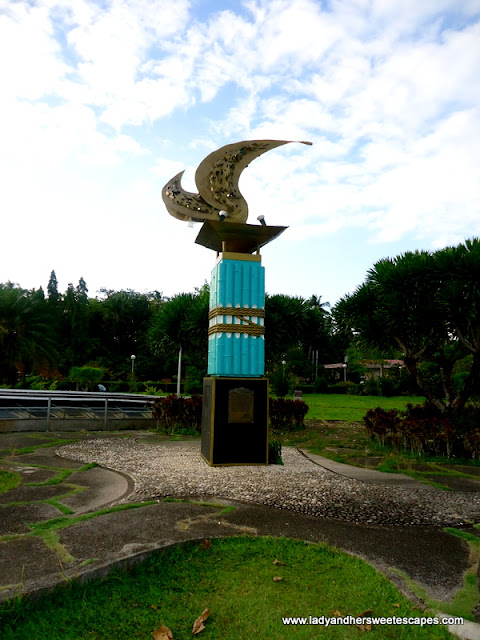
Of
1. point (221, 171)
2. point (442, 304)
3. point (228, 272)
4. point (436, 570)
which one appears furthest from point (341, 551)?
point (442, 304)

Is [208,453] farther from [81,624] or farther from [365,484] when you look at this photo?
[81,624]

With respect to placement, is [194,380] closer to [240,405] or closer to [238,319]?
[238,319]

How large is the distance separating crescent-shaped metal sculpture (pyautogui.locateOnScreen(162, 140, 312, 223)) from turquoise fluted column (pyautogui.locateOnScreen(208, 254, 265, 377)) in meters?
1.10

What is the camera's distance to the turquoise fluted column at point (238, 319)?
24.8 ft

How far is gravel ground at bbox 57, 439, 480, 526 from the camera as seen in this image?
468 cm

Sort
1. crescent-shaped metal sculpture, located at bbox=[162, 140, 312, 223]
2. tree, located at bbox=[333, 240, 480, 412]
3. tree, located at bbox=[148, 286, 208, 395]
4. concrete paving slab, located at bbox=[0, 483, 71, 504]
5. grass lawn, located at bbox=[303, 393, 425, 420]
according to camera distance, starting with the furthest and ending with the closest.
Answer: grass lawn, located at bbox=[303, 393, 425, 420], tree, located at bbox=[148, 286, 208, 395], tree, located at bbox=[333, 240, 480, 412], crescent-shaped metal sculpture, located at bbox=[162, 140, 312, 223], concrete paving slab, located at bbox=[0, 483, 71, 504]

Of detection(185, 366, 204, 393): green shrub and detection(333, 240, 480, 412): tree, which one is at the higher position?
detection(333, 240, 480, 412): tree

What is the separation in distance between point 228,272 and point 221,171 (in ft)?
6.74

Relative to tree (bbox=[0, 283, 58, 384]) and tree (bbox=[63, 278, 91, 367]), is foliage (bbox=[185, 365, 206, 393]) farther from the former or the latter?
tree (bbox=[63, 278, 91, 367])

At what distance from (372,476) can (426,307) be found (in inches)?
197

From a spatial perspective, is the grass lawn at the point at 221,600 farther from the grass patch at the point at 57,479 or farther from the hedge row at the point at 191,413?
the hedge row at the point at 191,413

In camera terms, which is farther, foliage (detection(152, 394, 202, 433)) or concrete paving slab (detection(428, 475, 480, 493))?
foliage (detection(152, 394, 202, 433))

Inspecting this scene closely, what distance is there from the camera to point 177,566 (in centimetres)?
320

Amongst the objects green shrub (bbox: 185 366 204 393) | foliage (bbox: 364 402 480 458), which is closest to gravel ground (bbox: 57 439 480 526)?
foliage (bbox: 364 402 480 458)
